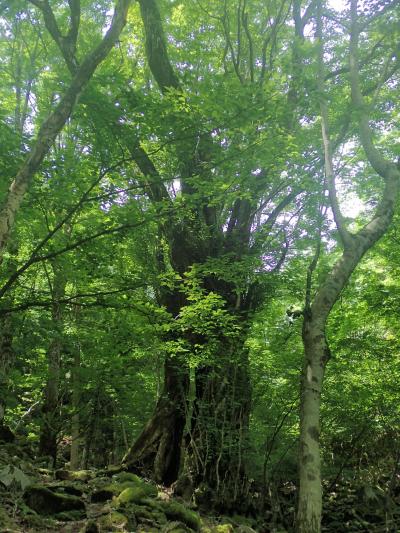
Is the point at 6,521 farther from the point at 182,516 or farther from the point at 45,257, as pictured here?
the point at 45,257

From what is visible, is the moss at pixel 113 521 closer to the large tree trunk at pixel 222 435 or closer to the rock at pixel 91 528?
the rock at pixel 91 528

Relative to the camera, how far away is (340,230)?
239 inches

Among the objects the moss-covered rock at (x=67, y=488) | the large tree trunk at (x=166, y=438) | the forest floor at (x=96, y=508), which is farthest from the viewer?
the large tree trunk at (x=166, y=438)

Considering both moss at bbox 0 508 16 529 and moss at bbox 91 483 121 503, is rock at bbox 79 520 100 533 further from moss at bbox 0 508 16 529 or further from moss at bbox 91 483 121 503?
moss at bbox 91 483 121 503

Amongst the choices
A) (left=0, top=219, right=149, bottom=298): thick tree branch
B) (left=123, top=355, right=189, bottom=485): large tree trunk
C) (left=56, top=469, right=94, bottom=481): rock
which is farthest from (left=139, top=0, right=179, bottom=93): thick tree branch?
(left=56, top=469, right=94, bottom=481): rock

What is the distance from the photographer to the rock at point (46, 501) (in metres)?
5.42

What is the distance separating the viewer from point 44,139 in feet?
14.2

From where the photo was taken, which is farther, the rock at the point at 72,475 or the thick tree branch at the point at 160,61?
the thick tree branch at the point at 160,61

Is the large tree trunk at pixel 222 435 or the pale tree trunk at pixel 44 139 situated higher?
the pale tree trunk at pixel 44 139

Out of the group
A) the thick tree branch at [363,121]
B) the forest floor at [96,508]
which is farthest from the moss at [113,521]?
the thick tree branch at [363,121]

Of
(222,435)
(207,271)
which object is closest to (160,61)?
(207,271)

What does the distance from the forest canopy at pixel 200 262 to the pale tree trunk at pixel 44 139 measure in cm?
3

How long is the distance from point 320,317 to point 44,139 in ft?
13.3

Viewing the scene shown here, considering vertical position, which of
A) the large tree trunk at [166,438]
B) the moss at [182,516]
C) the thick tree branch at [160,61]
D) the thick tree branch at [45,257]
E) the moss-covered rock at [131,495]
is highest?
the thick tree branch at [160,61]
